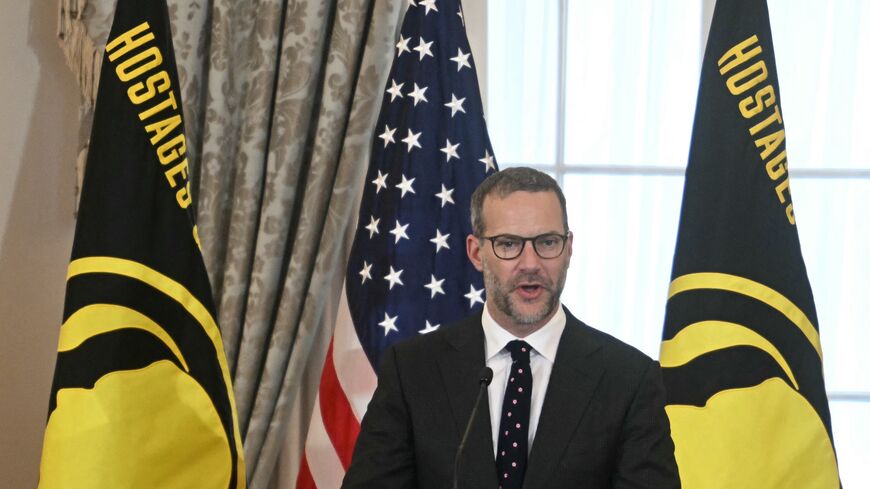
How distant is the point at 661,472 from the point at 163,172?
137 cm

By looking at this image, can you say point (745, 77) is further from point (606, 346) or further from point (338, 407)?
point (338, 407)

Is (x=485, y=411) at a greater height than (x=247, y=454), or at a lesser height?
greater

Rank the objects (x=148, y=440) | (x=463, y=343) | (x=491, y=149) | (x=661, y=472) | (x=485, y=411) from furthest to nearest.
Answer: (x=491, y=149), (x=148, y=440), (x=463, y=343), (x=485, y=411), (x=661, y=472)

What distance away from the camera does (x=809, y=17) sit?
10.1 ft

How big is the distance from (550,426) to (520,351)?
15cm

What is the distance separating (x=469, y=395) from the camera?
187 centimetres

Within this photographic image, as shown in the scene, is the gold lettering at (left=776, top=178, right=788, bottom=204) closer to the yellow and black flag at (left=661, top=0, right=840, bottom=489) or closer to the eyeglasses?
the yellow and black flag at (left=661, top=0, right=840, bottom=489)

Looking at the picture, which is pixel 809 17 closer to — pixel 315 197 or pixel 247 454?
pixel 315 197

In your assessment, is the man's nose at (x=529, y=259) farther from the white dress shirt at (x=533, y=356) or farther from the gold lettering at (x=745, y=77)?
the gold lettering at (x=745, y=77)

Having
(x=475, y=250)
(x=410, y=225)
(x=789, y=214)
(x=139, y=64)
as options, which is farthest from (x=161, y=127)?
(x=789, y=214)

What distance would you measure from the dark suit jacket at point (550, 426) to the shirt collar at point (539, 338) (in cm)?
1

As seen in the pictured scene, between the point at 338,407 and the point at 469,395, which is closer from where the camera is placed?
the point at 469,395

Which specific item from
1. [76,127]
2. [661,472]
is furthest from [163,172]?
[661,472]

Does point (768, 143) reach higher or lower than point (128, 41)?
lower
